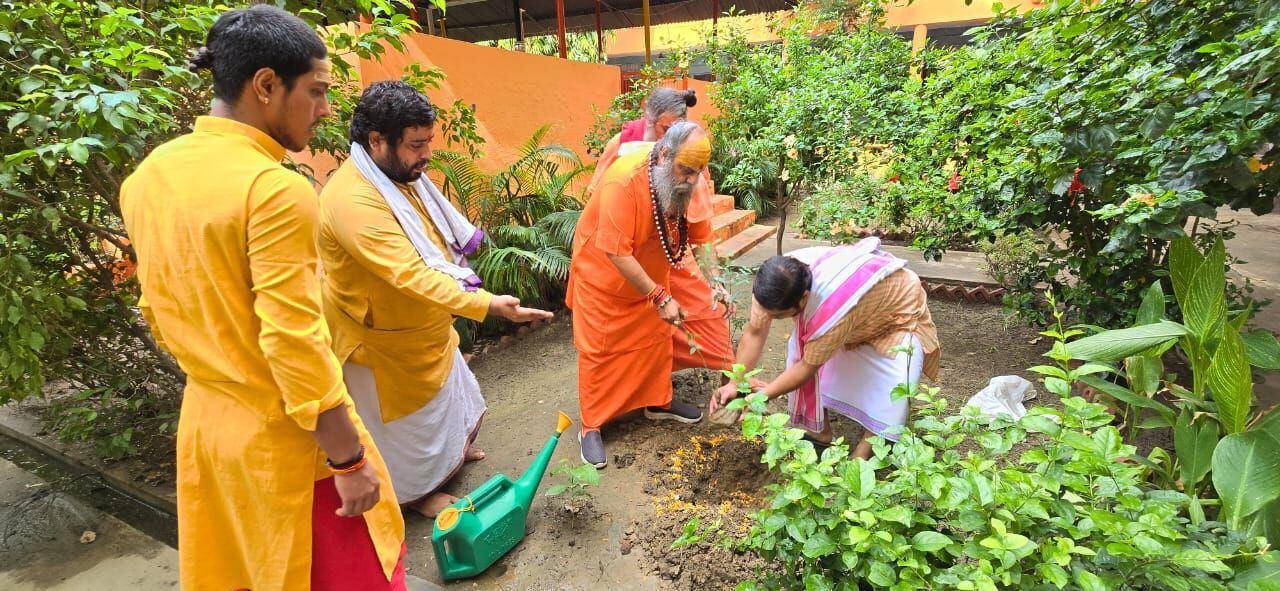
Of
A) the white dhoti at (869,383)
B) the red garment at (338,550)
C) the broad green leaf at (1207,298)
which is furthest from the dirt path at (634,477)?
the broad green leaf at (1207,298)

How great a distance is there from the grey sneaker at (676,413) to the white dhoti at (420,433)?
0.97 m

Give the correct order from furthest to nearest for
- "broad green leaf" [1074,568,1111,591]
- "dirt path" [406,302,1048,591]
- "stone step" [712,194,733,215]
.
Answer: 1. "stone step" [712,194,733,215]
2. "dirt path" [406,302,1048,591]
3. "broad green leaf" [1074,568,1111,591]

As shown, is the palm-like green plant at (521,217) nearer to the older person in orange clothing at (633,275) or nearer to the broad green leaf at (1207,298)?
the older person in orange clothing at (633,275)

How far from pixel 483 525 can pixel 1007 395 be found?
2569mm

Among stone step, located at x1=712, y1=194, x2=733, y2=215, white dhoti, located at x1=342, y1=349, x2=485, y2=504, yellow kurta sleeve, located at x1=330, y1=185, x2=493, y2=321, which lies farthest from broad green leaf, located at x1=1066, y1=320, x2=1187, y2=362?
stone step, located at x1=712, y1=194, x2=733, y2=215

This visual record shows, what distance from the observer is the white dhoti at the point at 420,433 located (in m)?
2.12

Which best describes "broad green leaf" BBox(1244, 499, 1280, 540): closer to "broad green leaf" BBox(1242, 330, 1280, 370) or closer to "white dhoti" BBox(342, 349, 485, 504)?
"broad green leaf" BBox(1242, 330, 1280, 370)

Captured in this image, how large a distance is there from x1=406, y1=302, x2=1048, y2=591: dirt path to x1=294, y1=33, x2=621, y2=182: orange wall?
1.98 metres

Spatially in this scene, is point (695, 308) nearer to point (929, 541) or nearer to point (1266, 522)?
point (929, 541)

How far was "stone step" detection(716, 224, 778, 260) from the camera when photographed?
5.82 metres

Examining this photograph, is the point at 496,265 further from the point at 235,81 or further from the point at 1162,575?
the point at 1162,575

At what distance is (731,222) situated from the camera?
20.9 ft

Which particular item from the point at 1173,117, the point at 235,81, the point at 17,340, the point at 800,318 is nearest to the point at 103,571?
the point at 17,340

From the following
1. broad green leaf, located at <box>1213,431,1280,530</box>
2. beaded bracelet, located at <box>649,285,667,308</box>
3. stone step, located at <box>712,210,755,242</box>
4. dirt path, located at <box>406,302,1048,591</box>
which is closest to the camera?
broad green leaf, located at <box>1213,431,1280,530</box>
